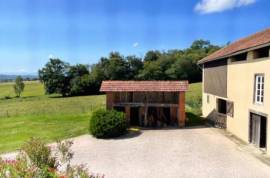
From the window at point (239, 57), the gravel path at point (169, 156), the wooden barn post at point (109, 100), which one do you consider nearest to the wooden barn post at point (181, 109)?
the gravel path at point (169, 156)

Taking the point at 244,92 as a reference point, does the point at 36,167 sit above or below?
below

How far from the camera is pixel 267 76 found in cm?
1291

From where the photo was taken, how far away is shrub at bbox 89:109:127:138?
17391mm

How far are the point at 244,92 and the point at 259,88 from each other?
5.54 feet

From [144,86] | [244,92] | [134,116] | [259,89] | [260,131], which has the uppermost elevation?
[259,89]

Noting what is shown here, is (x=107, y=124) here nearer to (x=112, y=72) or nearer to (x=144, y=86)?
(x=144, y=86)

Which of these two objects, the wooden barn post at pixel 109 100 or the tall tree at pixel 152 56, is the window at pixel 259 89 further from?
the tall tree at pixel 152 56

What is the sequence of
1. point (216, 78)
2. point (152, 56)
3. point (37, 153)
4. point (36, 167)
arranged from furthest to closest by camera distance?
1. point (152, 56)
2. point (216, 78)
3. point (37, 153)
4. point (36, 167)

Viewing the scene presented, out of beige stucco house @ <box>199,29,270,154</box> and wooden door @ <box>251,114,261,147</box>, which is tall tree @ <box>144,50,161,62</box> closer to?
beige stucco house @ <box>199,29,270,154</box>

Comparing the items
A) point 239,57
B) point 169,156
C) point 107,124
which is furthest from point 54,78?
point 169,156

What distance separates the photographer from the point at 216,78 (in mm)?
21125

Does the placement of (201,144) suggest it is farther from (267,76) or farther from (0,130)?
(0,130)

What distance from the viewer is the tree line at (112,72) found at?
56.3 meters

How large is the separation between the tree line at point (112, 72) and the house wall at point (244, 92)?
1479 inches
